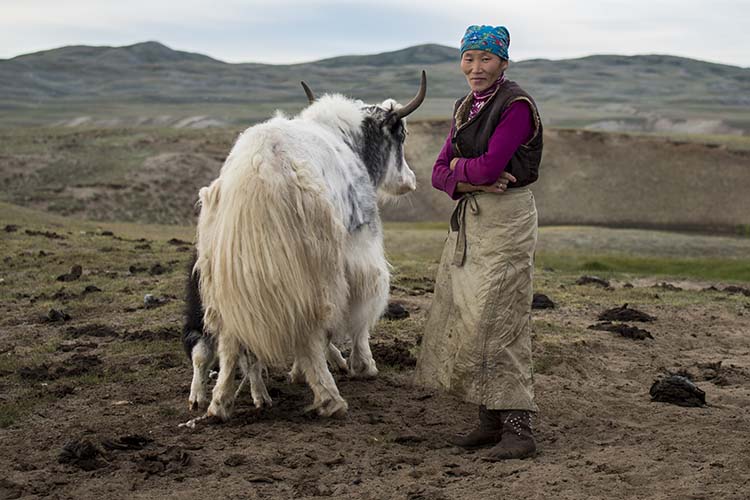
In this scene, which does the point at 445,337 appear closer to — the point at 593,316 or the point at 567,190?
the point at 593,316

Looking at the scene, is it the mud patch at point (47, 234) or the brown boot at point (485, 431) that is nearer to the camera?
the brown boot at point (485, 431)

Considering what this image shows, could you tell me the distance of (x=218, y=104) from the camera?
6476 inches

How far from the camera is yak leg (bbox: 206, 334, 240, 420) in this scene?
5801 mm

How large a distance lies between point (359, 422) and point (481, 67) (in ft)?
8.15

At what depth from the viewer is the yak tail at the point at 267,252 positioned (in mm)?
5473

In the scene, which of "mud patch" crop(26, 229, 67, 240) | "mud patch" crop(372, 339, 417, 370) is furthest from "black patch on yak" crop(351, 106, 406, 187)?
"mud patch" crop(26, 229, 67, 240)

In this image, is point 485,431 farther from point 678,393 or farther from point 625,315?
point 625,315

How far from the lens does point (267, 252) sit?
5457mm

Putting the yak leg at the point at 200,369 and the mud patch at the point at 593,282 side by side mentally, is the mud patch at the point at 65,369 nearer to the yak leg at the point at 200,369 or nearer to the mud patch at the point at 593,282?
the yak leg at the point at 200,369

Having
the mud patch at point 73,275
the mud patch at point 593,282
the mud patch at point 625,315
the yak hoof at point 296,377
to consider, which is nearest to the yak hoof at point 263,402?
the yak hoof at point 296,377

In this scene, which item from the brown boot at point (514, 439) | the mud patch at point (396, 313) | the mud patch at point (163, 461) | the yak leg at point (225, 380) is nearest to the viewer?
the mud patch at point (163, 461)

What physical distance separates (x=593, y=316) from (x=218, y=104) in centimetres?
15932

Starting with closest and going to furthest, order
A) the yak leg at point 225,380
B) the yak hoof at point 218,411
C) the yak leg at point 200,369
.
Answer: the yak leg at point 225,380 → the yak hoof at point 218,411 → the yak leg at point 200,369

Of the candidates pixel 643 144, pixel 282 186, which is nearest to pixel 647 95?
pixel 643 144
